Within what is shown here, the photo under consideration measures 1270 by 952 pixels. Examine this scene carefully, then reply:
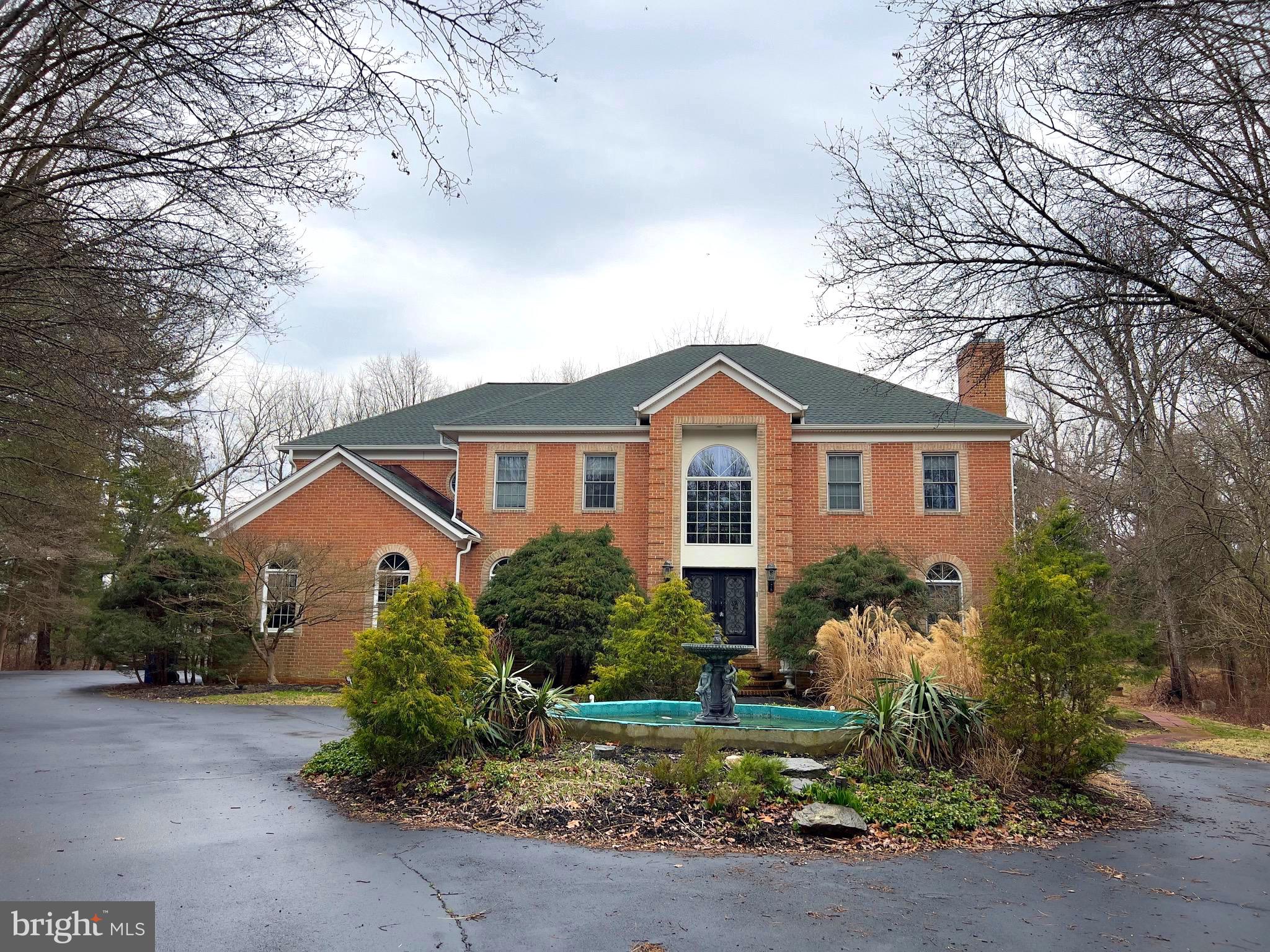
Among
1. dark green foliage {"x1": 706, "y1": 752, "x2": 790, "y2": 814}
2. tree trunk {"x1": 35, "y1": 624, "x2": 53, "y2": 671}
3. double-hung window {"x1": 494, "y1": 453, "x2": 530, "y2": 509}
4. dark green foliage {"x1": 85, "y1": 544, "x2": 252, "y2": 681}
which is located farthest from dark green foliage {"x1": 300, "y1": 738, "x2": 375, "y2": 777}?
tree trunk {"x1": 35, "y1": 624, "x2": 53, "y2": 671}

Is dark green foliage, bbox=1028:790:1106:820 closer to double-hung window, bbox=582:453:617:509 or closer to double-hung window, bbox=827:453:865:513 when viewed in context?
double-hung window, bbox=827:453:865:513

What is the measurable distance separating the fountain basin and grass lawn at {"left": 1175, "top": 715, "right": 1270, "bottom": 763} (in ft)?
24.3

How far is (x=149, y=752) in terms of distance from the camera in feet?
37.2

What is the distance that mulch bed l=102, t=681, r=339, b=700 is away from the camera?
18.9 m

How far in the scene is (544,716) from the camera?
10141 millimetres

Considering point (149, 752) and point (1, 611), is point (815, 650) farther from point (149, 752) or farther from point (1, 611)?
point (1, 611)

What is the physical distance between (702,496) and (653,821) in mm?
15843

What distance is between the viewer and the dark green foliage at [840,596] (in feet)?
63.6

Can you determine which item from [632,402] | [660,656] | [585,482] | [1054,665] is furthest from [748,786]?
[632,402]

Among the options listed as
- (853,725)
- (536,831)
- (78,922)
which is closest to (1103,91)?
(853,725)

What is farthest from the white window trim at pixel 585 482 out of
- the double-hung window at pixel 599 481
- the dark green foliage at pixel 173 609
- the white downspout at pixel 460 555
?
the dark green foliage at pixel 173 609

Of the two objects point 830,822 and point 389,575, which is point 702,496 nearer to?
point 389,575

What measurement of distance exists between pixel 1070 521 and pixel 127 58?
9423mm

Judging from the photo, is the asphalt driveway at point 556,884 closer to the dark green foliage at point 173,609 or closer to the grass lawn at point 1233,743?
the grass lawn at point 1233,743
